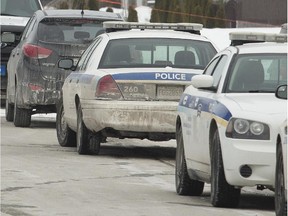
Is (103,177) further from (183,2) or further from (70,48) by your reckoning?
(183,2)

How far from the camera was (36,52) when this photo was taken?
22156 mm

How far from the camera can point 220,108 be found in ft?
40.3

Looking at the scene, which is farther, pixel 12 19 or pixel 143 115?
pixel 12 19

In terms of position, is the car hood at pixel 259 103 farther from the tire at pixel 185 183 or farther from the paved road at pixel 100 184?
the tire at pixel 185 183

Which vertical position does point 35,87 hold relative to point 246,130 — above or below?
below

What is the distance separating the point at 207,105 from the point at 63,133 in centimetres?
717

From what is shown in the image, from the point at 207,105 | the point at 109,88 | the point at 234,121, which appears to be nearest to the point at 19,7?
the point at 109,88

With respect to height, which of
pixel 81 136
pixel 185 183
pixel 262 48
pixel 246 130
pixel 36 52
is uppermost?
pixel 262 48

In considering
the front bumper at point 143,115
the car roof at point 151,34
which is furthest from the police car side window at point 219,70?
the car roof at point 151,34

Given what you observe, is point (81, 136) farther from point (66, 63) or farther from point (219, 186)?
point (219, 186)

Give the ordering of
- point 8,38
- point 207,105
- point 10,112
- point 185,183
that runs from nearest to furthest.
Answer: point 207,105 → point 185,183 → point 8,38 → point 10,112

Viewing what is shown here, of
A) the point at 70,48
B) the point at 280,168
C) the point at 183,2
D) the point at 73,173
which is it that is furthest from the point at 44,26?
the point at 183,2

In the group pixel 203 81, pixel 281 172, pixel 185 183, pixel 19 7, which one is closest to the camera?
pixel 281 172

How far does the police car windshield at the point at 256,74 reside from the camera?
1289 centimetres
